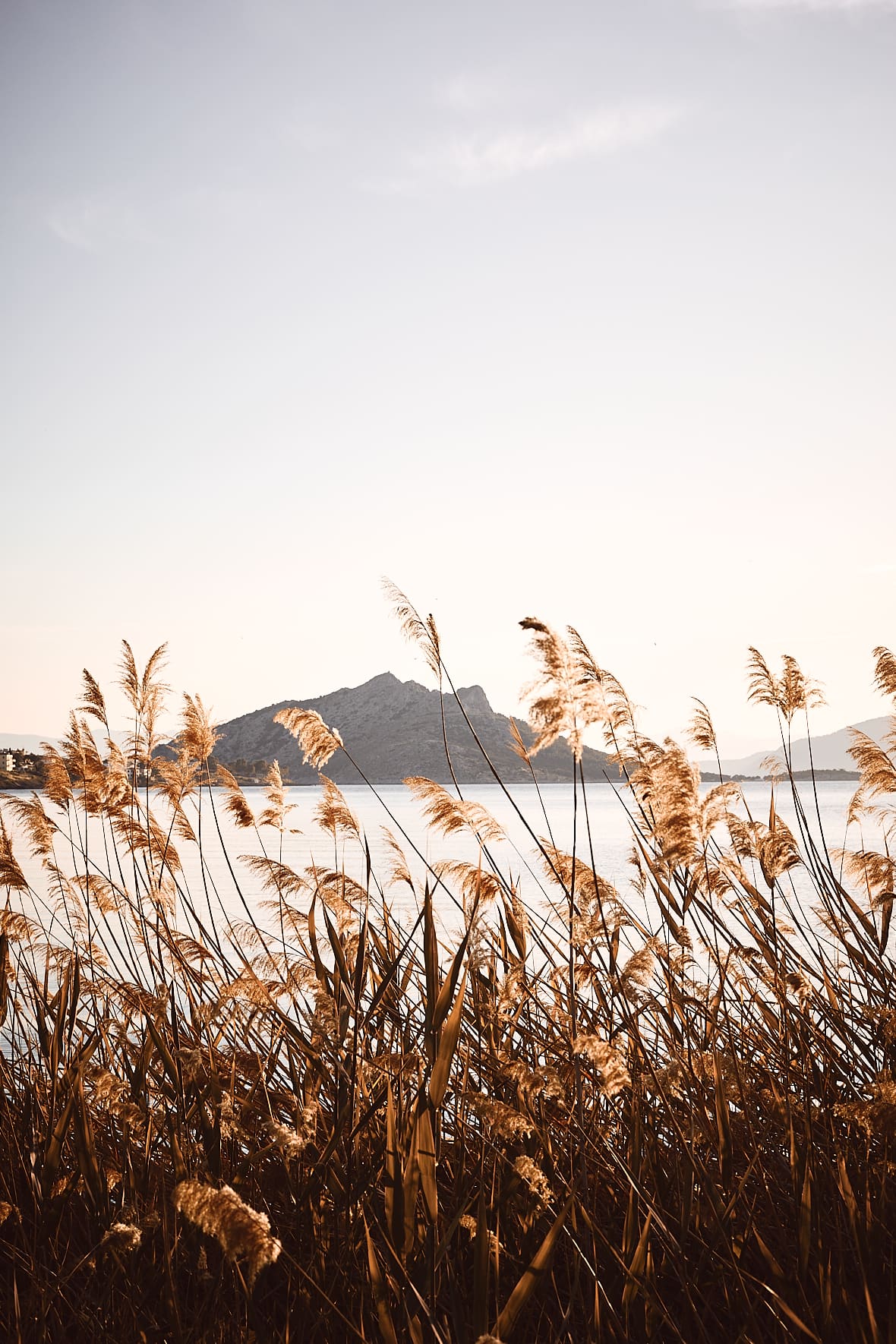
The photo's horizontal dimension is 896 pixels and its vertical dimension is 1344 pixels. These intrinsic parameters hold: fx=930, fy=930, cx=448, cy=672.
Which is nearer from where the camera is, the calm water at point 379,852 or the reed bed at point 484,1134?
the reed bed at point 484,1134

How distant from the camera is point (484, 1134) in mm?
2256

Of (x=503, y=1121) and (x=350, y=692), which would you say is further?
(x=350, y=692)

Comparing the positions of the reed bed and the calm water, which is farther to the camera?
the calm water

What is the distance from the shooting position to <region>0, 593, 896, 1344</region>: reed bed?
6.68ft

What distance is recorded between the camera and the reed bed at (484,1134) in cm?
204

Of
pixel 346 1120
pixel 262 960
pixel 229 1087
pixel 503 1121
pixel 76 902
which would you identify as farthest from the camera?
pixel 76 902

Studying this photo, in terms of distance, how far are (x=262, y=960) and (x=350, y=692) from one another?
3422 inches

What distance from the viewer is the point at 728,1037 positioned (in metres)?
3.05

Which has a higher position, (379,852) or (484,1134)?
(484,1134)

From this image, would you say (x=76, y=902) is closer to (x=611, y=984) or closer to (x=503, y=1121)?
(x=611, y=984)

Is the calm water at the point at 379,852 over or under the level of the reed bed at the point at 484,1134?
under

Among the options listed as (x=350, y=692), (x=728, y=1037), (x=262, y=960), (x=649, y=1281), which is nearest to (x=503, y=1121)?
(x=649, y=1281)

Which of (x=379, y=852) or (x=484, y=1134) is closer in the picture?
(x=484, y=1134)

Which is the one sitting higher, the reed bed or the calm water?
the reed bed
